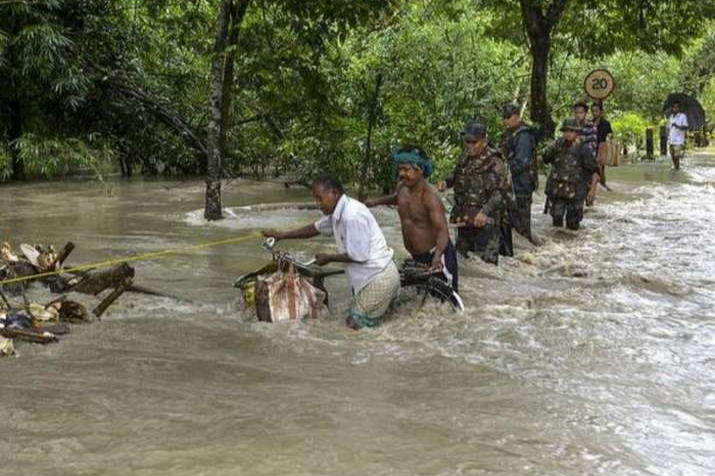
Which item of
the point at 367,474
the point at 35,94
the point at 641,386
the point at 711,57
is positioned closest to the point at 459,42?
the point at 35,94

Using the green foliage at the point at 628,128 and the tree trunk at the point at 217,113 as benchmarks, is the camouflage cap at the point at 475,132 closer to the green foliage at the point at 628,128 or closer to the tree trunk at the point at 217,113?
the tree trunk at the point at 217,113

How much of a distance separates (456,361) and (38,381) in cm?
251

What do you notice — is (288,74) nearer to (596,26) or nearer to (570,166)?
(570,166)

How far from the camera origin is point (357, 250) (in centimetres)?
604

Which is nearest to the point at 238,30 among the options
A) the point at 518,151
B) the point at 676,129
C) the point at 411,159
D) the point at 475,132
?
the point at 518,151

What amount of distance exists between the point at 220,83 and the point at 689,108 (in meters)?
15.2

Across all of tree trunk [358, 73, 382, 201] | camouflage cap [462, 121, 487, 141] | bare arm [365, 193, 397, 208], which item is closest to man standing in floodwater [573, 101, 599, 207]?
camouflage cap [462, 121, 487, 141]

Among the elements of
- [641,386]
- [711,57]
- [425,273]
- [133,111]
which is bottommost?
[641,386]

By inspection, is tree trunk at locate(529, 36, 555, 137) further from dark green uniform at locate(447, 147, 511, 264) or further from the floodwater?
dark green uniform at locate(447, 147, 511, 264)

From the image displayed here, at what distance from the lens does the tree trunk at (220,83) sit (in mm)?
11344

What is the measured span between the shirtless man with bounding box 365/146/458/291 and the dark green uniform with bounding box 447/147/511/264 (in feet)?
5.07

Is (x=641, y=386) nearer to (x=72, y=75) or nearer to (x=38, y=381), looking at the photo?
(x=38, y=381)

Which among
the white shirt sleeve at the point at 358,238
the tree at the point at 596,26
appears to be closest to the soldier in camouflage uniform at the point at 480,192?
the white shirt sleeve at the point at 358,238

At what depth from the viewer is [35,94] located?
16672 millimetres
